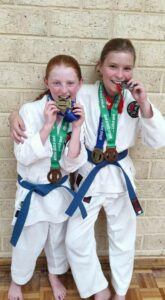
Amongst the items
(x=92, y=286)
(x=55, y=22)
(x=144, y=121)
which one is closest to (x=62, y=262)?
(x=92, y=286)

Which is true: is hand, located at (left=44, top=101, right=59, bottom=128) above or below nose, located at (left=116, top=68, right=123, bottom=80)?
below

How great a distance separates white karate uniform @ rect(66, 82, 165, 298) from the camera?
1651mm

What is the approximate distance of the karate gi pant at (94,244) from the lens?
1.74 meters

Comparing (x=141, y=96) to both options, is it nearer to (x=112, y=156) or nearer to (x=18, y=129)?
(x=112, y=156)

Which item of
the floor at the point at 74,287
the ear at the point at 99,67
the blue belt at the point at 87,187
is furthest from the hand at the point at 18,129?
the floor at the point at 74,287

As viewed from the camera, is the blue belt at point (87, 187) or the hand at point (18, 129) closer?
the hand at point (18, 129)

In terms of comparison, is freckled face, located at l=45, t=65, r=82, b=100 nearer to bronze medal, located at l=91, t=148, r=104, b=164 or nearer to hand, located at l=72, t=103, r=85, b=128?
hand, located at l=72, t=103, r=85, b=128

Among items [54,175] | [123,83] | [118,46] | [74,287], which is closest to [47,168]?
[54,175]

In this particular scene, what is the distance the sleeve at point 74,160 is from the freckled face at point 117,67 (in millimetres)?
258

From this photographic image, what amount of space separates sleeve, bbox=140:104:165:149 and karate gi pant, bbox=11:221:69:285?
1.99 ft

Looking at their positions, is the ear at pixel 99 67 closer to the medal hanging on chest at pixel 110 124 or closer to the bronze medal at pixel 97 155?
the medal hanging on chest at pixel 110 124

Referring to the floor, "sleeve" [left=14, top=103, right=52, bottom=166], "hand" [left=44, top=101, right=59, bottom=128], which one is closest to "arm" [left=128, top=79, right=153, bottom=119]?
"hand" [left=44, top=101, right=59, bottom=128]

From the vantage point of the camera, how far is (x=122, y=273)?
6.12 ft

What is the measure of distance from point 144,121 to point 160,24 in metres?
0.49
